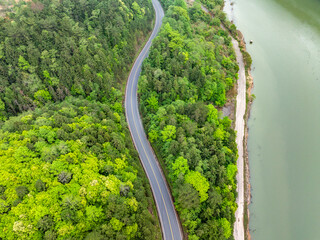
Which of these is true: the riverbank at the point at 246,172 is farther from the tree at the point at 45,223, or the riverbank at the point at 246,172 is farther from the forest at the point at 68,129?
the tree at the point at 45,223

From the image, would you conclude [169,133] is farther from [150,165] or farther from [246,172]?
[246,172]

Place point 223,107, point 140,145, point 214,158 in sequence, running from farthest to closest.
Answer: point 223,107, point 140,145, point 214,158

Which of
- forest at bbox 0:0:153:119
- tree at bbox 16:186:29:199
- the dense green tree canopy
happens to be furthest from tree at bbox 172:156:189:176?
forest at bbox 0:0:153:119

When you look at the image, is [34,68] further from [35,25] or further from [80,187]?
[80,187]

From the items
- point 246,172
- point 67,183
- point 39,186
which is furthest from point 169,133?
point 39,186

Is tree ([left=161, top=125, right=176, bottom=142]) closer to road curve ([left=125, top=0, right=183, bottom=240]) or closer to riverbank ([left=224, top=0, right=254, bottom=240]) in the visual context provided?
road curve ([left=125, top=0, right=183, bottom=240])

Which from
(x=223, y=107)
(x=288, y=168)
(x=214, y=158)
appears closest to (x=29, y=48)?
(x=214, y=158)

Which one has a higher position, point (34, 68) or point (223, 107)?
point (223, 107)
